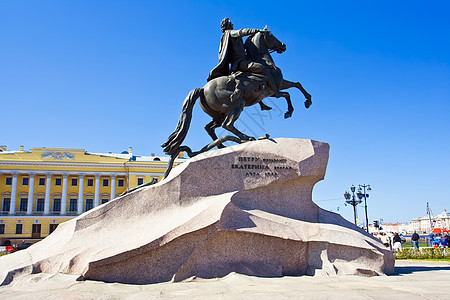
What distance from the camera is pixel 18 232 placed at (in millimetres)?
52562

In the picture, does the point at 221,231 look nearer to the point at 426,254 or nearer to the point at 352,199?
the point at 426,254

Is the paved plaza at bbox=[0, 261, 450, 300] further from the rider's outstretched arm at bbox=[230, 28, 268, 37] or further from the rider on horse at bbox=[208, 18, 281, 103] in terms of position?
the rider's outstretched arm at bbox=[230, 28, 268, 37]

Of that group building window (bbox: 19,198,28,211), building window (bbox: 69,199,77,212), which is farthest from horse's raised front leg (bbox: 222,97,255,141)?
Result: building window (bbox: 19,198,28,211)

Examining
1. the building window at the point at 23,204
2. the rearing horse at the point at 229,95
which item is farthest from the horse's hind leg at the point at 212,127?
the building window at the point at 23,204

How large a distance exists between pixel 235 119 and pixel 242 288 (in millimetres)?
4361

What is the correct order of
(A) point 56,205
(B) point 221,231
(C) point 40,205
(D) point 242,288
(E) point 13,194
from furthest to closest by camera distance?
(A) point 56,205
(C) point 40,205
(E) point 13,194
(B) point 221,231
(D) point 242,288

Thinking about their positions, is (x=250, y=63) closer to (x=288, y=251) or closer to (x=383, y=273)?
(x=288, y=251)

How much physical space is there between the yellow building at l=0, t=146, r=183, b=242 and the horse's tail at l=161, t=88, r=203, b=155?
158 feet

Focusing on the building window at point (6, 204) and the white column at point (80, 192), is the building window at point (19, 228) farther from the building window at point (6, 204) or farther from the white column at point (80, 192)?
the white column at point (80, 192)

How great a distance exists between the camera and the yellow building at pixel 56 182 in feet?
177

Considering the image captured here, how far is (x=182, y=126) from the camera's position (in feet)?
29.2

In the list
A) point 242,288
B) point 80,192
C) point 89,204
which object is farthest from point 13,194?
point 242,288

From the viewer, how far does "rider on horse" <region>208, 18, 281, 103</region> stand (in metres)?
9.07

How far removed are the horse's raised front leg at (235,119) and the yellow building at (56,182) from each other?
48485mm
